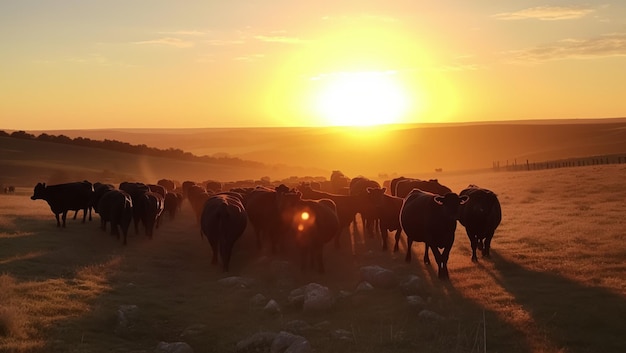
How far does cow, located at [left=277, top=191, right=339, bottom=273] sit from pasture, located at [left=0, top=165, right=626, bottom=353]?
647 mm

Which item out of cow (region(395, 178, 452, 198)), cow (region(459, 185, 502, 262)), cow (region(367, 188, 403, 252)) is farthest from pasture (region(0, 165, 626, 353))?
cow (region(395, 178, 452, 198))

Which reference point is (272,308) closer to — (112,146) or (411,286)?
(411,286)

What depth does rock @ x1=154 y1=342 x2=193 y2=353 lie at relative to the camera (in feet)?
37.0

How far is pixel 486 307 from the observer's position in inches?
551

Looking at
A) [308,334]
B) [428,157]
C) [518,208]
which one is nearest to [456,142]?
[428,157]

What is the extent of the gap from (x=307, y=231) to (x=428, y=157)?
139 meters

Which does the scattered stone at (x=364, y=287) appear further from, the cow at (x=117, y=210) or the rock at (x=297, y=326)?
the cow at (x=117, y=210)

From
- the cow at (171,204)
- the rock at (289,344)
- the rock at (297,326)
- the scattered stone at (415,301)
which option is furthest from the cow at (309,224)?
the cow at (171,204)

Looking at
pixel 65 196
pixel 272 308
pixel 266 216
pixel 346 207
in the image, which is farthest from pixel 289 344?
pixel 65 196

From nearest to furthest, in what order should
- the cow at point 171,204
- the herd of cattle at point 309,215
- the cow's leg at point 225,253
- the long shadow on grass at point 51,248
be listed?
the long shadow on grass at point 51,248 < the herd of cattle at point 309,215 < the cow's leg at point 225,253 < the cow at point 171,204

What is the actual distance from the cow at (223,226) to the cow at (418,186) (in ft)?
32.7

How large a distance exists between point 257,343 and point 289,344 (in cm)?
75

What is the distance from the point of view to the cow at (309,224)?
18422 mm

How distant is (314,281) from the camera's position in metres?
17.2
